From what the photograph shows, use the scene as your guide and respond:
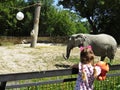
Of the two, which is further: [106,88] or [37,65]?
[37,65]

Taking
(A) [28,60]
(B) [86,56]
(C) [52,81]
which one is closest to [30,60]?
(A) [28,60]

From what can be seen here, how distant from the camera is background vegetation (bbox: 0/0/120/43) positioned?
4284cm

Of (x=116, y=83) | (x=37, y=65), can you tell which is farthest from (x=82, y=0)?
(x=116, y=83)

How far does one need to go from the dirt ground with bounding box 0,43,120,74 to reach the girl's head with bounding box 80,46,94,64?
11839 mm

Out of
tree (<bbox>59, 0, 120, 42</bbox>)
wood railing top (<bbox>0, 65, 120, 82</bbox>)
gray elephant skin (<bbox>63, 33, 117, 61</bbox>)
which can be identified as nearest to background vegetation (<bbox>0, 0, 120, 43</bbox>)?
tree (<bbox>59, 0, 120, 42</bbox>)

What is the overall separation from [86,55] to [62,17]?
2741 inches

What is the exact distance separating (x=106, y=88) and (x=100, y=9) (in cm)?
3839

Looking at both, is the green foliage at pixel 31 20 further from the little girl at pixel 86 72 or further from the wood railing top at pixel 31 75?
the little girl at pixel 86 72

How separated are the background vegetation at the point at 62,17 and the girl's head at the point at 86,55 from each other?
33140mm

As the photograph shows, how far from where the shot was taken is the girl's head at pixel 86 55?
4770 millimetres

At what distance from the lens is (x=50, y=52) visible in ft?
72.7

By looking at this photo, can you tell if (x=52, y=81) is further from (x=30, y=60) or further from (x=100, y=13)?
(x=100, y=13)

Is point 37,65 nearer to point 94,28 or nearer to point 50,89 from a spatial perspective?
point 50,89

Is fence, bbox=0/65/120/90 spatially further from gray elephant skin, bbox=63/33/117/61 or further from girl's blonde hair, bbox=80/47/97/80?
gray elephant skin, bbox=63/33/117/61
